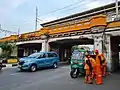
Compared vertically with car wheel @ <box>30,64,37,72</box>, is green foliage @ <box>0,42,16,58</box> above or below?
above

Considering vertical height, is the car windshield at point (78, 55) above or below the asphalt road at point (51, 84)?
above

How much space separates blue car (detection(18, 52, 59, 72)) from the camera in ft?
55.6

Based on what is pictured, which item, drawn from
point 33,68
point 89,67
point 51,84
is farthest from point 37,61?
point 89,67

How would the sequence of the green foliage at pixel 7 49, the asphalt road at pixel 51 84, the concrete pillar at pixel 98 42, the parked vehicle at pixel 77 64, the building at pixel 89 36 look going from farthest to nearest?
the green foliage at pixel 7 49, the concrete pillar at pixel 98 42, the building at pixel 89 36, the parked vehicle at pixel 77 64, the asphalt road at pixel 51 84

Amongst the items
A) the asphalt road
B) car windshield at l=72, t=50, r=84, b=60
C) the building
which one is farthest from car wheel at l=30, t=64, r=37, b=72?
the building

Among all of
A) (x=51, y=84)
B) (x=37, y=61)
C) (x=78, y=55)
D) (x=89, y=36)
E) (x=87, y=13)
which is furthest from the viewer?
(x=87, y=13)

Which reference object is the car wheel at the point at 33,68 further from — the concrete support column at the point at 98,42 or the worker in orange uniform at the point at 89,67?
the worker in orange uniform at the point at 89,67

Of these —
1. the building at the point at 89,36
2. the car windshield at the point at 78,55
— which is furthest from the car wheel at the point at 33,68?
the building at the point at 89,36

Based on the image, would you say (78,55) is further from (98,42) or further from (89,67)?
(98,42)

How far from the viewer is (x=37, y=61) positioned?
57.4 ft

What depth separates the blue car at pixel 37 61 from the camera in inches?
667

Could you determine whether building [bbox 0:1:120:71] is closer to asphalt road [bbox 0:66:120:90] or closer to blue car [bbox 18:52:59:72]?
blue car [bbox 18:52:59:72]

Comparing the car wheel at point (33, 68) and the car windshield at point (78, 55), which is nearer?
the car windshield at point (78, 55)

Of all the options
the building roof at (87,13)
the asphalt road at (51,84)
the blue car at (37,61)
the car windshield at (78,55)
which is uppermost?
the building roof at (87,13)
